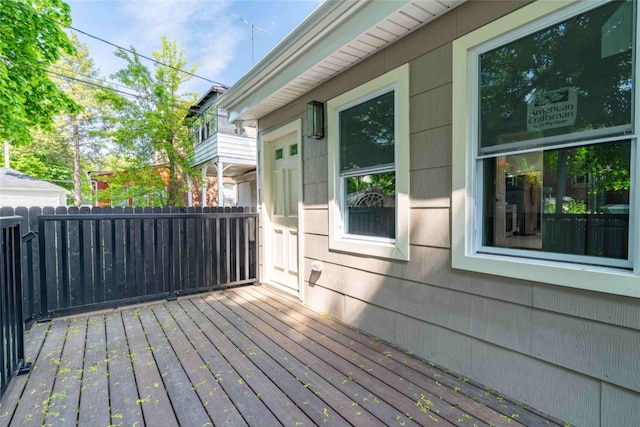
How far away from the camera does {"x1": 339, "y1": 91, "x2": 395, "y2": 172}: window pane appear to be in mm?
2492

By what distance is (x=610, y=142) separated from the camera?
143cm

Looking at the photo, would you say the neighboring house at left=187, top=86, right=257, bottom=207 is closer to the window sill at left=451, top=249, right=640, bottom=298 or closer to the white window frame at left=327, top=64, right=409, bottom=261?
the white window frame at left=327, top=64, right=409, bottom=261

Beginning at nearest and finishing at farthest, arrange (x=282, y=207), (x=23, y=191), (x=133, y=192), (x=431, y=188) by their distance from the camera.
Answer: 1. (x=431, y=188)
2. (x=282, y=207)
3. (x=133, y=192)
4. (x=23, y=191)

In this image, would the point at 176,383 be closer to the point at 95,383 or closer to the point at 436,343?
the point at 95,383

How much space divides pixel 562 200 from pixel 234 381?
2.30 m

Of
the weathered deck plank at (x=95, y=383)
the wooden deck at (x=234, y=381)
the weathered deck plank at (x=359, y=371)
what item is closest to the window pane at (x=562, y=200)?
the wooden deck at (x=234, y=381)

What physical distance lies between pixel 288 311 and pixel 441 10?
305cm

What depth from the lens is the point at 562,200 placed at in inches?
63.4

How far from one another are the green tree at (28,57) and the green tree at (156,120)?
1.57 m

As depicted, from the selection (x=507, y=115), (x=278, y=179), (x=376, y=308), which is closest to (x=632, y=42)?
(x=507, y=115)

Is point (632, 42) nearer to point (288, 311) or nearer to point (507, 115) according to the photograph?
Answer: point (507, 115)

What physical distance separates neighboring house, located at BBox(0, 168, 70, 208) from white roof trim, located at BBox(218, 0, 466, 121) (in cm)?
1102

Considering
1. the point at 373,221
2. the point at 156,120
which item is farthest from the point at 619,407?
the point at 156,120

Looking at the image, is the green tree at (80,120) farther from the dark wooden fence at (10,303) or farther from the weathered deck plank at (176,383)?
A: the weathered deck plank at (176,383)
